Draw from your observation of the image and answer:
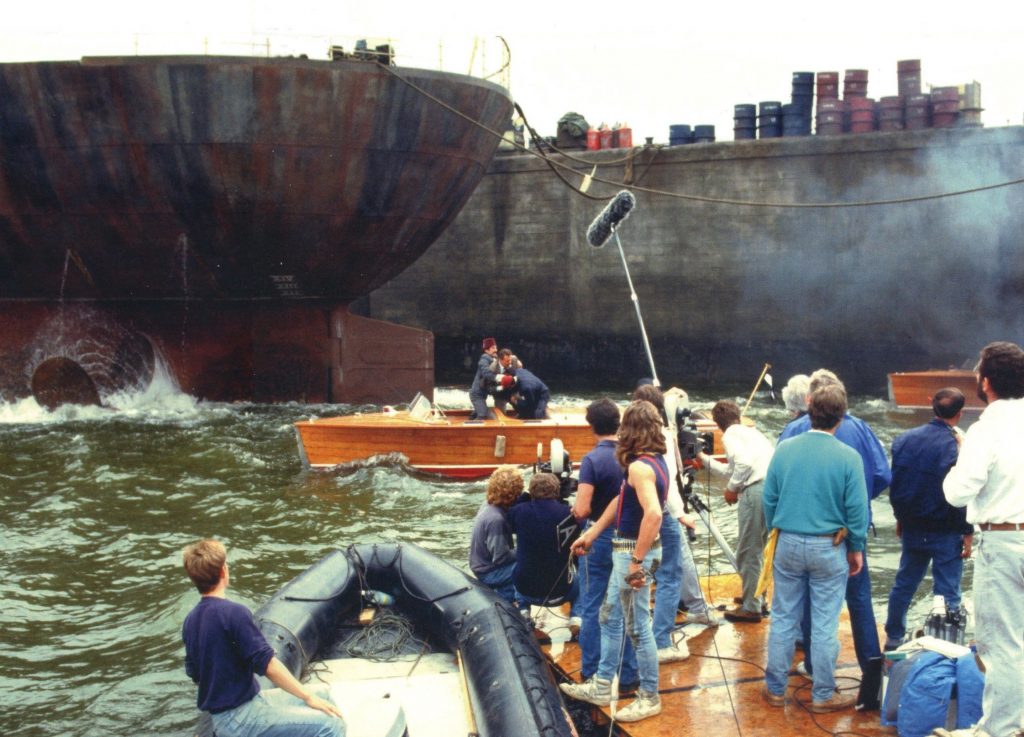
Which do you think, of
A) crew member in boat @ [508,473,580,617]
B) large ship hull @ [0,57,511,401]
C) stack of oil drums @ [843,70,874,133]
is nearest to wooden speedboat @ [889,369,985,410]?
stack of oil drums @ [843,70,874,133]

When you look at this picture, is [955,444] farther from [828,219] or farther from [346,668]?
[828,219]

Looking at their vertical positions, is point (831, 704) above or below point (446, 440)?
below

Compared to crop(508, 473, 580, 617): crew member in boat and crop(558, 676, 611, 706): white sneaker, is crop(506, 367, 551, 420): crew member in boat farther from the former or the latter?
crop(558, 676, 611, 706): white sneaker

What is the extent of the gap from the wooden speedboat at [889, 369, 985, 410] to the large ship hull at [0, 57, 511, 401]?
27.5 feet

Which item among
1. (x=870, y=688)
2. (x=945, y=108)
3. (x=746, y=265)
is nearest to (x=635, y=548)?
(x=870, y=688)

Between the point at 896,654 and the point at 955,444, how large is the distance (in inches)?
42.2

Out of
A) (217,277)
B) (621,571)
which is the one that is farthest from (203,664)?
(217,277)

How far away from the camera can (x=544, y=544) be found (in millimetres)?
5906

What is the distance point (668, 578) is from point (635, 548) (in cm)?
76

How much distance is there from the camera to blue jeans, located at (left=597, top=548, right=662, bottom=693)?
4.84 meters

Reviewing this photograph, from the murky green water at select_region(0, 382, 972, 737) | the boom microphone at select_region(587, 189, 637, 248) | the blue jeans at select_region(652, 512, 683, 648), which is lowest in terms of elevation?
the murky green water at select_region(0, 382, 972, 737)

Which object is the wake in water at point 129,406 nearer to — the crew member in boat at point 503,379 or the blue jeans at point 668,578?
the crew member in boat at point 503,379

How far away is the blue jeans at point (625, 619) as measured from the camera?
4836 millimetres

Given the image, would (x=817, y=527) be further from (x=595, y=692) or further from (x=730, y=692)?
(x=595, y=692)
